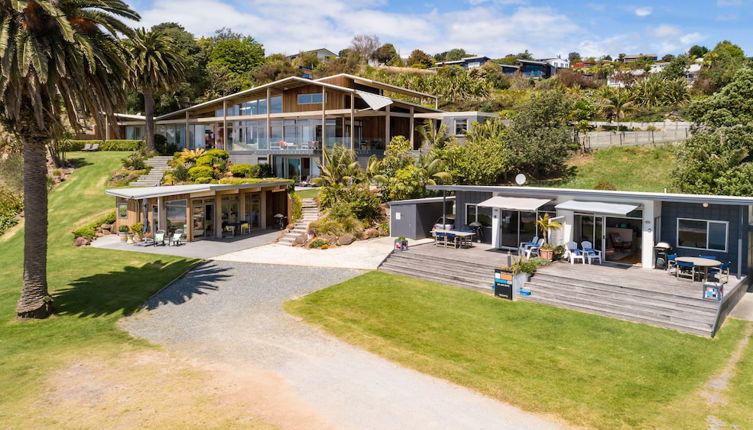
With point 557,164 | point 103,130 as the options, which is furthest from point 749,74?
point 103,130

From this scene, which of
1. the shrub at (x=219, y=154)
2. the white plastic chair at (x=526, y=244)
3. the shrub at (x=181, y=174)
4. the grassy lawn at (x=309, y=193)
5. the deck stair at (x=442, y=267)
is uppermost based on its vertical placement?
the shrub at (x=219, y=154)

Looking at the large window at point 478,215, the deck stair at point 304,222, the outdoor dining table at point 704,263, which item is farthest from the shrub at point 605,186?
the deck stair at point 304,222

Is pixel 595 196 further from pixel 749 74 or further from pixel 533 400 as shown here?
pixel 749 74

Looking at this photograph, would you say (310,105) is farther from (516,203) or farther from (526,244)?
(526,244)

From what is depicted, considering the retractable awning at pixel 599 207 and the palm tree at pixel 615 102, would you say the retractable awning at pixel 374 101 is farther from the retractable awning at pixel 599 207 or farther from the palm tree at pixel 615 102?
the palm tree at pixel 615 102

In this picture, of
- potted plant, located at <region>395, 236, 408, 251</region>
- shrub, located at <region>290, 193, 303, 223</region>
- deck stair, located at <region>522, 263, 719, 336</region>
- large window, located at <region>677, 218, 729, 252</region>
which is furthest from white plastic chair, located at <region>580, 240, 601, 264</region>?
shrub, located at <region>290, 193, 303, 223</region>

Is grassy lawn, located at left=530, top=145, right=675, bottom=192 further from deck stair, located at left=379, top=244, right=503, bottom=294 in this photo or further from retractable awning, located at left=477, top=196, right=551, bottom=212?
deck stair, located at left=379, top=244, right=503, bottom=294

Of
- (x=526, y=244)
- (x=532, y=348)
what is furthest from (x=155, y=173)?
(x=532, y=348)

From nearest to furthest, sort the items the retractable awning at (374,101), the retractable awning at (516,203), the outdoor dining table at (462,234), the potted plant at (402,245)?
the retractable awning at (516,203)
the potted plant at (402,245)
the outdoor dining table at (462,234)
the retractable awning at (374,101)
